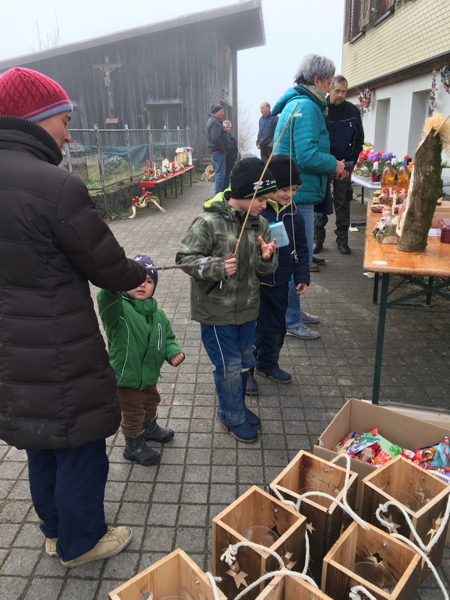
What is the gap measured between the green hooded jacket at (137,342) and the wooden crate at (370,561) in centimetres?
138

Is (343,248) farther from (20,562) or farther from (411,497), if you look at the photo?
(20,562)

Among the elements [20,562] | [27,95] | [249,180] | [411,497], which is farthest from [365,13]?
[20,562]

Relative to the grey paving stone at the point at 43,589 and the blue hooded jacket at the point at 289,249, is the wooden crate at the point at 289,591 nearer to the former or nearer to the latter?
the grey paving stone at the point at 43,589

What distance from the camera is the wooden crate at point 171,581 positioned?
148 cm

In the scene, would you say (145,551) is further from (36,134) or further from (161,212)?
(161,212)

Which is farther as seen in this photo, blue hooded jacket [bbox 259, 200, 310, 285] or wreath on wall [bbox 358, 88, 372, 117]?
wreath on wall [bbox 358, 88, 372, 117]

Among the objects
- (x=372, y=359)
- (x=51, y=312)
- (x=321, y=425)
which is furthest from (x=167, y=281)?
(x=51, y=312)

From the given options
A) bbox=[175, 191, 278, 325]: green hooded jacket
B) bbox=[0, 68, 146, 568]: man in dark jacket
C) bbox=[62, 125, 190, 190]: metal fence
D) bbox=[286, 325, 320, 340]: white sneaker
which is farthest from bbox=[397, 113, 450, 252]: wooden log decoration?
bbox=[62, 125, 190, 190]: metal fence

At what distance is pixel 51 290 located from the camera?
5.50 ft

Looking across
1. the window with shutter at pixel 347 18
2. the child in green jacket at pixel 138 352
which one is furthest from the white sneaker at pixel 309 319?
the window with shutter at pixel 347 18

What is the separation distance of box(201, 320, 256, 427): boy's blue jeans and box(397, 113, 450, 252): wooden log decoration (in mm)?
1253

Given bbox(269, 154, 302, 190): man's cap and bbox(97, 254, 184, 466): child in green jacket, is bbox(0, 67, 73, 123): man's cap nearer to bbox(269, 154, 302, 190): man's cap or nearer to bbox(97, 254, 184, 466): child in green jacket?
bbox(97, 254, 184, 466): child in green jacket

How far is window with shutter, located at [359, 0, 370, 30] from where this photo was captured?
12145 mm

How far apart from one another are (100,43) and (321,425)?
69.5 ft
